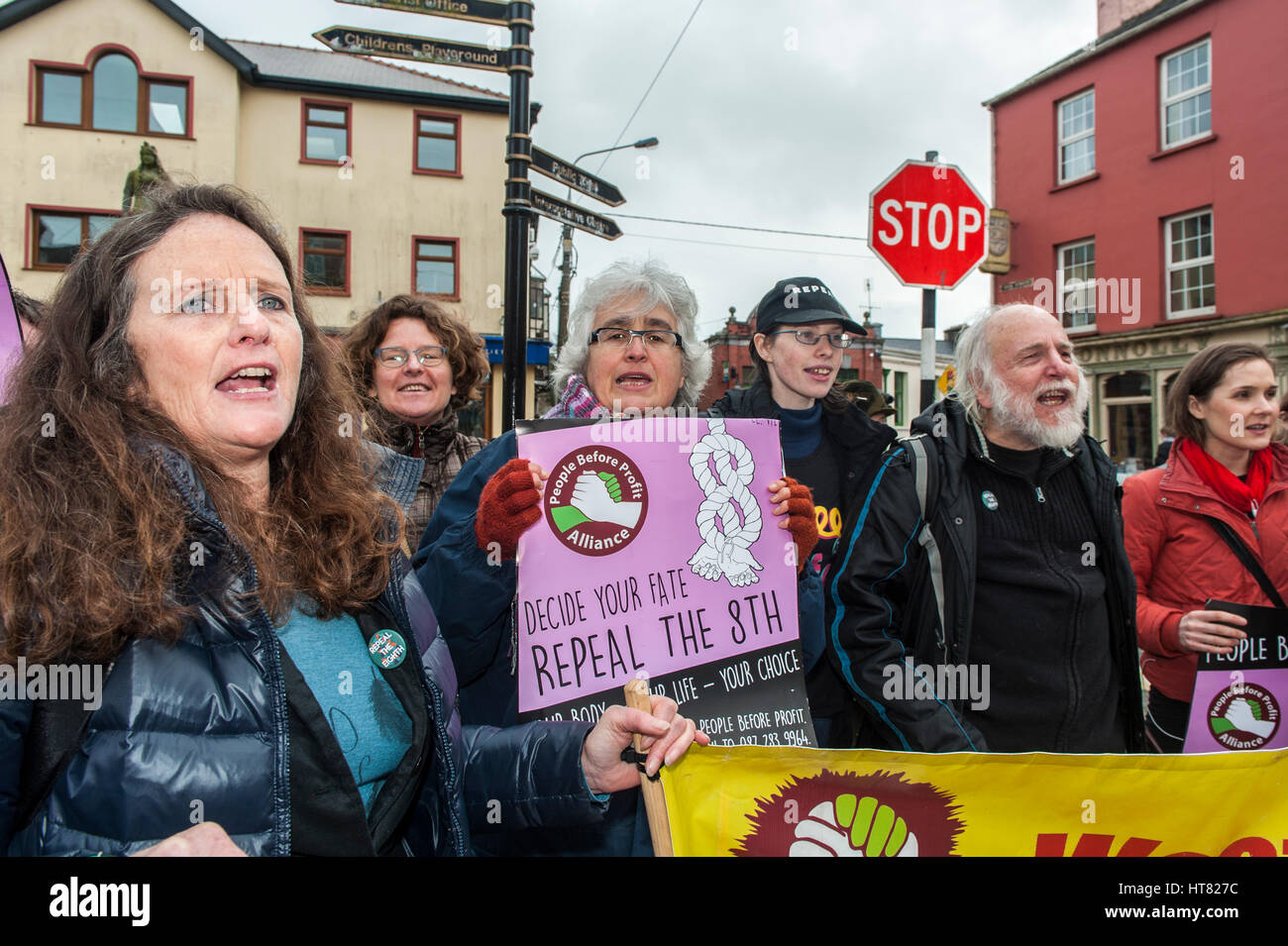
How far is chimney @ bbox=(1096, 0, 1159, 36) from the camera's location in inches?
720

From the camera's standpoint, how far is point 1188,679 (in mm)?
2826

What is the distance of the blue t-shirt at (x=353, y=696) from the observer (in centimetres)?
133

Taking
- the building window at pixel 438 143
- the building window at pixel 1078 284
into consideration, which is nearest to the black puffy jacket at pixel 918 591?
the building window at pixel 1078 284

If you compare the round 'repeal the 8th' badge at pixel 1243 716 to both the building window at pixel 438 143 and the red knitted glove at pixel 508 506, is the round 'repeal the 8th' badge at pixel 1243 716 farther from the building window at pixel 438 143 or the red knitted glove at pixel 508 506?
the building window at pixel 438 143

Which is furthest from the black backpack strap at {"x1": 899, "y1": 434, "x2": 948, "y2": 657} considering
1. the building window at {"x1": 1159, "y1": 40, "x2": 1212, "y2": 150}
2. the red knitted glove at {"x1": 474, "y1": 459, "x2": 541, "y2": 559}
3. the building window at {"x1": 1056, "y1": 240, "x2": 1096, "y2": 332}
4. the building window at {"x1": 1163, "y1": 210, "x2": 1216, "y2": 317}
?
the building window at {"x1": 1056, "y1": 240, "x2": 1096, "y2": 332}

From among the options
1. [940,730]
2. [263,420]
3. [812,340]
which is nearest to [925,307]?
[812,340]

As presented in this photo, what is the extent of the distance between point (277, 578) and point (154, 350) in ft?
1.38

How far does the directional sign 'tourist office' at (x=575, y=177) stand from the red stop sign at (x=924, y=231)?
1.59m

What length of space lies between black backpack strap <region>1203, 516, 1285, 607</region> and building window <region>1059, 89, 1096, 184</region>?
1858 centimetres

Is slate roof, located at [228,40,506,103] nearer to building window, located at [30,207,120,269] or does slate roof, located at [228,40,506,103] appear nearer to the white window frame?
building window, located at [30,207,120,269]

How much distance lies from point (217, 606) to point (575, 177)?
12.9 ft

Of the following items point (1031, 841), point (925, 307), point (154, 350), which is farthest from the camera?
point (925, 307)

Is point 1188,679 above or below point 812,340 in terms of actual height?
below

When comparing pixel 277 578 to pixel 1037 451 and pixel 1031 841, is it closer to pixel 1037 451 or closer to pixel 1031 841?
pixel 1031 841
